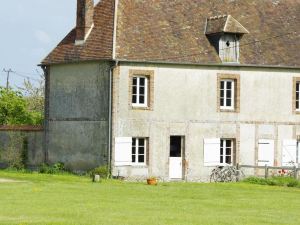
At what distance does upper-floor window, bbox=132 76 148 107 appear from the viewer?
38.8 metres

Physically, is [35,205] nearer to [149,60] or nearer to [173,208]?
[173,208]

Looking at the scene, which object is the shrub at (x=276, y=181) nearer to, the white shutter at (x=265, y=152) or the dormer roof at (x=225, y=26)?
the white shutter at (x=265, y=152)

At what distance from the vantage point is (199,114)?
40.1 m

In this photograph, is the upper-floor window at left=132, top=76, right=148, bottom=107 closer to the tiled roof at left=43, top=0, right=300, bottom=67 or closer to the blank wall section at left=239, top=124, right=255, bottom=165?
the tiled roof at left=43, top=0, right=300, bottom=67

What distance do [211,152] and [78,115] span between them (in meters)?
6.36

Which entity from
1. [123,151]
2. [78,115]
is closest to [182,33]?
[78,115]

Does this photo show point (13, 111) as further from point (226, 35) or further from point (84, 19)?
point (226, 35)

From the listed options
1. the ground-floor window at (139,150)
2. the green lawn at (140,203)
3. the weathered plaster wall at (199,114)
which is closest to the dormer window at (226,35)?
the weathered plaster wall at (199,114)

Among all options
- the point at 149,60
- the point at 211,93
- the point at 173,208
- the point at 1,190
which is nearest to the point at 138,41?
the point at 149,60

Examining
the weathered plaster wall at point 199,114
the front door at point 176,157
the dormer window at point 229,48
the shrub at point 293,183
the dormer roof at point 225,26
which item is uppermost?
the dormer roof at point 225,26

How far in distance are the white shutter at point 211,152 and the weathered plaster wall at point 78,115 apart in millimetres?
4769

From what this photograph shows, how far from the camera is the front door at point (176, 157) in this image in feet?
129

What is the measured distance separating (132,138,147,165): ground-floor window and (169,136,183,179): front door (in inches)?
→ 52.2

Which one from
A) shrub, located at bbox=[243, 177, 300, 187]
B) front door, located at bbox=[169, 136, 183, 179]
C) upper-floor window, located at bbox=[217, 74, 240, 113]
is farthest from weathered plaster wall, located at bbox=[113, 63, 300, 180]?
shrub, located at bbox=[243, 177, 300, 187]
